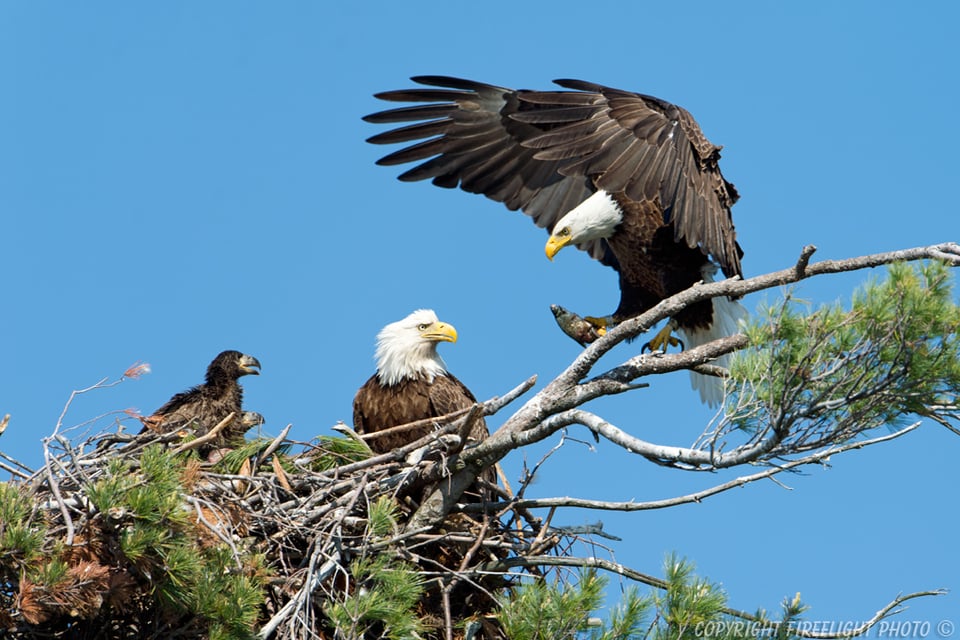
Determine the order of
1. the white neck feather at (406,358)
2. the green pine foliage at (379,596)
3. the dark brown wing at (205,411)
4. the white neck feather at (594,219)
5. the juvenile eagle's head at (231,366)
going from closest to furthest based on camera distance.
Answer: the green pine foliage at (379,596), the dark brown wing at (205,411), the white neck feather at (406,358), the juvenile eagle's head at (231,366), the white neck feather at (594,219)

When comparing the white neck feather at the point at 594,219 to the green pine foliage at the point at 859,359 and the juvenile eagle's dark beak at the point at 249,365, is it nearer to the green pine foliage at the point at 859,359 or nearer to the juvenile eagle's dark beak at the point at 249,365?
the juvenile eagle's dark beak at the point at 249,365

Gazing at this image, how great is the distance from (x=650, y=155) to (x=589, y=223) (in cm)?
78

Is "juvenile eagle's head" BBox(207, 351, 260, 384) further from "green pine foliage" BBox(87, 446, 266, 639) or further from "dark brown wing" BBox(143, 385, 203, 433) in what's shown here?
"green pine foliage" BBox(87, 446, 266, 639)

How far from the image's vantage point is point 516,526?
553 cm

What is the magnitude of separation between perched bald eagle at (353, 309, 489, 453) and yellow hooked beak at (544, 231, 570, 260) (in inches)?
34.1

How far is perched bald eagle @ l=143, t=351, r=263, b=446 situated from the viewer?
588cm

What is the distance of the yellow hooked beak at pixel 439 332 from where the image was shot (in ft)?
20.9

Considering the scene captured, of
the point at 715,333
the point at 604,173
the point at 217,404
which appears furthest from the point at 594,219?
the point at 217,404

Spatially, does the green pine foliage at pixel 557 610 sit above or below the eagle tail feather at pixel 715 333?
below

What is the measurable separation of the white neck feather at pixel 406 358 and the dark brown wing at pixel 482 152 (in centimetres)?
133

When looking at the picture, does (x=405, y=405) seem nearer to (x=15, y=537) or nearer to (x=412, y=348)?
(x=412, y=348)

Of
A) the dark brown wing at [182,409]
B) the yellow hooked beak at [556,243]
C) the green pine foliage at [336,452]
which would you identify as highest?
the yellow hooked beak at [556,243]

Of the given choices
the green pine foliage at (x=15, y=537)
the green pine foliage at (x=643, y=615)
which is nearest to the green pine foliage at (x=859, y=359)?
the green pine foliage at (x=643, y=615)

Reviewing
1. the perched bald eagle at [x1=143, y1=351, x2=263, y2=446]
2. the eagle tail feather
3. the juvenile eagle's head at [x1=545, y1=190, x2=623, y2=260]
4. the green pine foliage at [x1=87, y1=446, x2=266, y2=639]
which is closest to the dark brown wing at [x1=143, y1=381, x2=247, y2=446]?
the perched bald eagle at [x1=143, y1=351, x2=263, y2=446]
